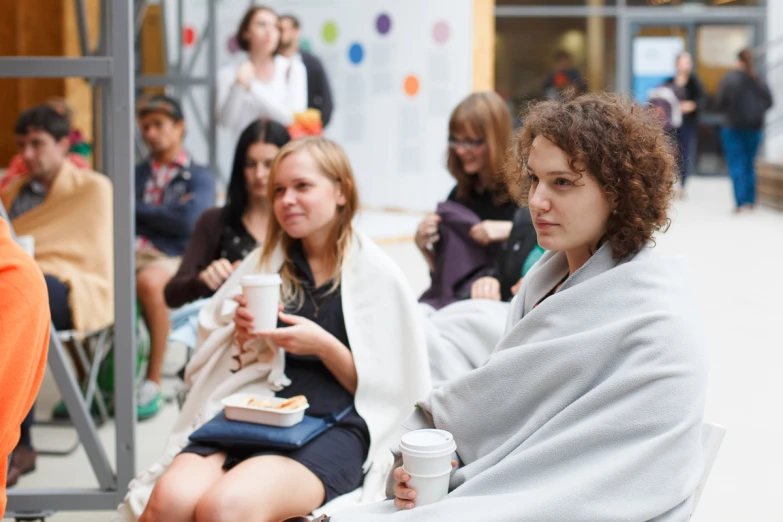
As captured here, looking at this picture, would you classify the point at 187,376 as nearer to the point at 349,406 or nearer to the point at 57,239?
the point at 349,406

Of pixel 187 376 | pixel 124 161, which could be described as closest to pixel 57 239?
pixel 124 161

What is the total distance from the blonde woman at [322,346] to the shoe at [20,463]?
1223mm

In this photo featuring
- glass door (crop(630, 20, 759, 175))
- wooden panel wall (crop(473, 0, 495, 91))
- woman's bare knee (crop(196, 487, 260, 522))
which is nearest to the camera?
woman's bare knee (crop(196, 487, 260, 522))

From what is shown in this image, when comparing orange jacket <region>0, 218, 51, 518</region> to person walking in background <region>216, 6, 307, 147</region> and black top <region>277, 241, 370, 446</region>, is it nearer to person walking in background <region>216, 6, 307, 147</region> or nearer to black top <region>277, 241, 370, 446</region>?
black top <region>277, 241, 370, 446</region>

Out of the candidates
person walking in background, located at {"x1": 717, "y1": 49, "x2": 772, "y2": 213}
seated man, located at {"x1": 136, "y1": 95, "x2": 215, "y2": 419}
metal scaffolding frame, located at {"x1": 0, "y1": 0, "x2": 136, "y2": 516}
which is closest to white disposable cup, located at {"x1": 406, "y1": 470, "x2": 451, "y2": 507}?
metal scaffolding frame, located at {"x1": 0, "y1": 0, "x2": 136, "y2": 516}

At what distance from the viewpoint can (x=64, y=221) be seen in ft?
14.1

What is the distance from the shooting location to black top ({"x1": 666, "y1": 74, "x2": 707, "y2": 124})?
43.0ft

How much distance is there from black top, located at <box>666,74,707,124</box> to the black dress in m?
11.5

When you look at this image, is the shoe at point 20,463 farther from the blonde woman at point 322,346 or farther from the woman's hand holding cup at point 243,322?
the woman's hand holding cup at point 243,322

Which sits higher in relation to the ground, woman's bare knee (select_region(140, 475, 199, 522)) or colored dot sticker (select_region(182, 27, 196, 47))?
colored dot sticker (select_region(182, 27, 196, 47))

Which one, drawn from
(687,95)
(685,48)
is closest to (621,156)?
(687,95)

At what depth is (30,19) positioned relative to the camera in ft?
27.9

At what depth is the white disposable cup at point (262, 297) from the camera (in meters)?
2.36

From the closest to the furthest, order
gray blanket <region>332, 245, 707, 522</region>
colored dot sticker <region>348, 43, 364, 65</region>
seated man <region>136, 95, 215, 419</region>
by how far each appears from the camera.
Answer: gray blanket <region>332, 245, 707, 522</region>
seated man <region>136, 95, 215, 419</region>
colored dot sticker <region>348, 43, 364, 65</region>
